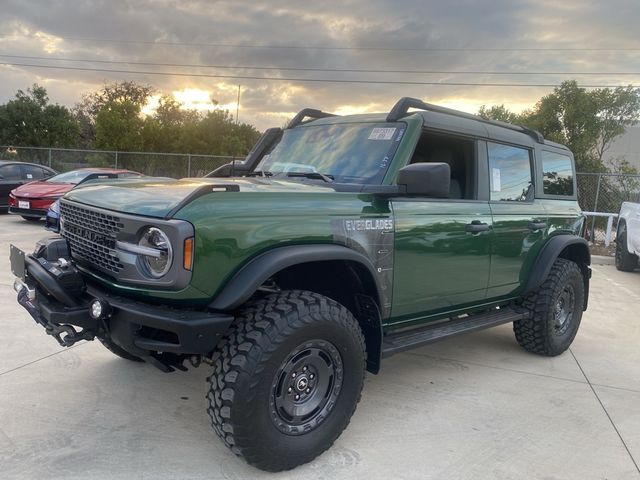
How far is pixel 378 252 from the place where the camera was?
10.4ft

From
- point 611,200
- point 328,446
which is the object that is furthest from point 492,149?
point 611,200

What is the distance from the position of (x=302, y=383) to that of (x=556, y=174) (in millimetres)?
3569

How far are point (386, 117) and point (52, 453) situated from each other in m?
2.93

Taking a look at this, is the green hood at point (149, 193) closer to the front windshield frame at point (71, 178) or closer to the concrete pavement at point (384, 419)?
the concrete pavement at point (384, 419)

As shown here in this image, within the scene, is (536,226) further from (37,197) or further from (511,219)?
(37,197)

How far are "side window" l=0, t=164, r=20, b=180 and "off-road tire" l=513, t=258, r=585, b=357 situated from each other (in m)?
13.2

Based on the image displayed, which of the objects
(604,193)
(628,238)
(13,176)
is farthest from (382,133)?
(13,176)

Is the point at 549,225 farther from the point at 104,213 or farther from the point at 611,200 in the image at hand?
the point at 611,200

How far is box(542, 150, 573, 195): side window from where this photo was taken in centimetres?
494

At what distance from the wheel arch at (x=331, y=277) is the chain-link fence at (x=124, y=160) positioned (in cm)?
1735

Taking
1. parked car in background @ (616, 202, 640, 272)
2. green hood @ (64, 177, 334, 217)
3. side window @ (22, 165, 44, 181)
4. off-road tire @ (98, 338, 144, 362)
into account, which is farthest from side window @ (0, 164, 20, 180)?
parked car in background @ (616, 202, 640, 272)

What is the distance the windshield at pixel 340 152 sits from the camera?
11.5 ft

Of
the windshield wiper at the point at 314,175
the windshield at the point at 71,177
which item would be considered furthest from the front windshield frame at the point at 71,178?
the windshield wiper at the point at 314,175

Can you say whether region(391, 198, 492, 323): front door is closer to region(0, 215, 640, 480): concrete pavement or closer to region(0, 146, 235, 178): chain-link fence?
region(0, 215, 640, 480): concrete pavement
